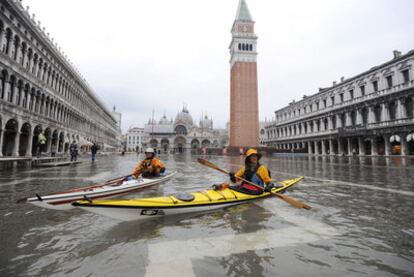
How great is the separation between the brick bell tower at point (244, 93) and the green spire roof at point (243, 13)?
21.2ft

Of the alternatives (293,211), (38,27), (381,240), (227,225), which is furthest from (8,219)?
(38,27)

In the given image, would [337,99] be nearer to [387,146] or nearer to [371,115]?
[371,115]

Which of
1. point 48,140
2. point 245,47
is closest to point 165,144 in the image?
point 245,47

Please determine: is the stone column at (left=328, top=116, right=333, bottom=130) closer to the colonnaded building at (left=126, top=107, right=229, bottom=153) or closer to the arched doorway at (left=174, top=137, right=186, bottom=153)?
the colonnaded building at (left=126, top=107, right=229, bottom=153)

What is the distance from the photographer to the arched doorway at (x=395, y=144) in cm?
3051

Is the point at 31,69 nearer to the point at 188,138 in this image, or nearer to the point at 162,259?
the point at 162,259

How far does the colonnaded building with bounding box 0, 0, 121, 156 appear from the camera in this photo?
19566mm

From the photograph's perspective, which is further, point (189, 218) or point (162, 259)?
point (189, 218)

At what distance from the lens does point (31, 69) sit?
79.5 ft

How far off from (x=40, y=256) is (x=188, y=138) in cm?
9444

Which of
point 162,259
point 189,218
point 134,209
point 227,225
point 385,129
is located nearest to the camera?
point 162,259

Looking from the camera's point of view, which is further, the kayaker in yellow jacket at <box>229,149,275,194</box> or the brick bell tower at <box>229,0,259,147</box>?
the brick bell tower at <box>229,0,259,147</box>

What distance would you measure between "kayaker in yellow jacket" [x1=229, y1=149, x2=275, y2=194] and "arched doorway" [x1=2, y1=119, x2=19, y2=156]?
25.1m

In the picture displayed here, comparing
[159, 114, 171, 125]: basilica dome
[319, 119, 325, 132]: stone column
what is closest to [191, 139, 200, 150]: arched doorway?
[159, 114, 171, 125]: basilica dome
